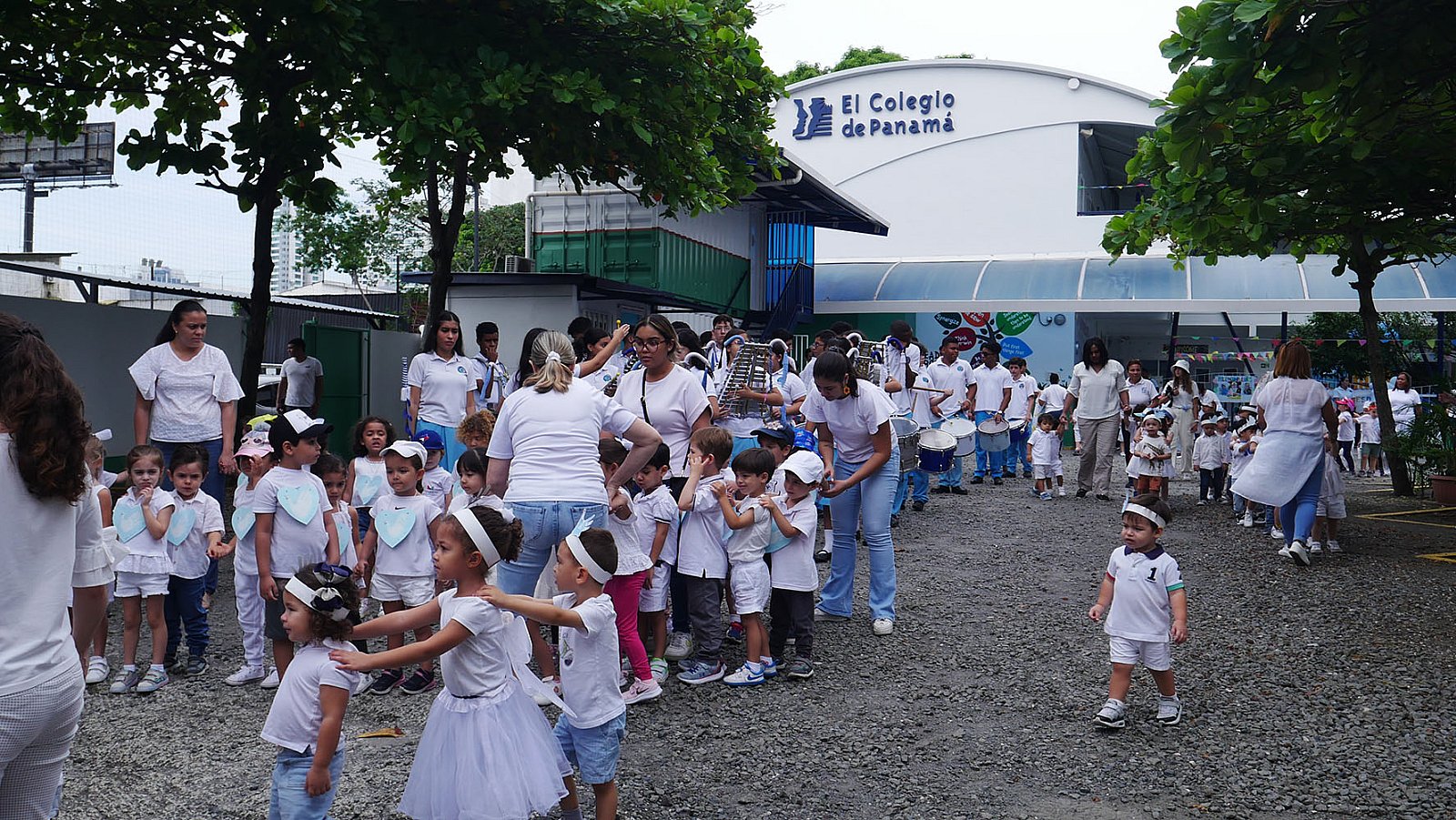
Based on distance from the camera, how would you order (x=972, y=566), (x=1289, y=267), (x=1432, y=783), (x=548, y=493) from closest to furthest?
(x=1432, y=783)
(x=548, y=493)
(x=972, y=566)
(x=1289, y=267)

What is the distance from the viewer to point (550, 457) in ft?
16.0

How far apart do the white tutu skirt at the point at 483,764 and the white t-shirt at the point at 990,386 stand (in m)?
12.1

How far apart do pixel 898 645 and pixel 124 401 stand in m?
7.71

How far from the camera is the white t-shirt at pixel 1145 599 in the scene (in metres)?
5.20

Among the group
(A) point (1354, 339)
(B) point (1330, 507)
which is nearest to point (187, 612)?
(B) point (1330, 507)

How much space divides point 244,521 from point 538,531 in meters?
1.77

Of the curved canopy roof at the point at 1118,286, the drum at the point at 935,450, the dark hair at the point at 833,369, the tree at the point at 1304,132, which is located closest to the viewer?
the tree at the point at 1304,132

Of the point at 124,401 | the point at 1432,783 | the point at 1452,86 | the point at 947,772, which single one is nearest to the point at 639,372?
Result: the point at 947,772

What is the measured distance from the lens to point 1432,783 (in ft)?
14.7

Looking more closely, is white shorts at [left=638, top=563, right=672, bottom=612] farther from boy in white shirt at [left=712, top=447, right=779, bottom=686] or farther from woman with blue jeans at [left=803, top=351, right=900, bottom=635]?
woman with blue jeans at [left=803, top=351, right=900, bottom=635]

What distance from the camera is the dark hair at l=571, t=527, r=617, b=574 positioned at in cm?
396

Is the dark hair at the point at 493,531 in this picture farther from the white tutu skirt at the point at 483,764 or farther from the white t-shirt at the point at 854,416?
the white t-shirt at the point at 854,416

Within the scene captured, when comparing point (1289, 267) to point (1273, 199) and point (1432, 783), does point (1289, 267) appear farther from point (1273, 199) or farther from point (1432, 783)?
point (1432, 783)

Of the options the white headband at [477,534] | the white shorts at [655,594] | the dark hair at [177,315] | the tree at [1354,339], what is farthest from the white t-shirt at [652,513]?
the tree at [1354,339]
